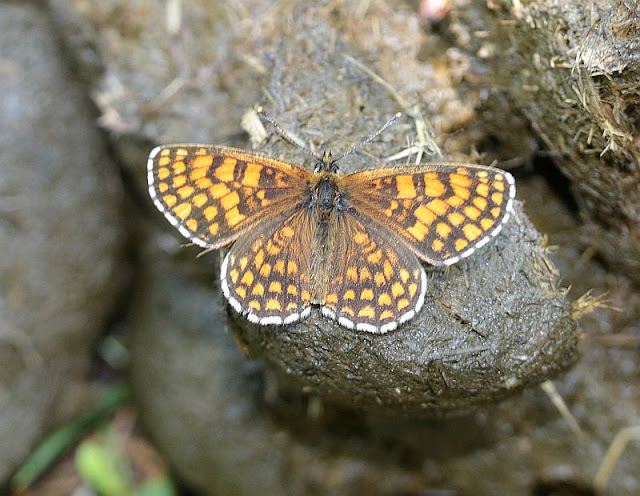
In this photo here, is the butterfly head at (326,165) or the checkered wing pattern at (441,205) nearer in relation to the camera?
the checkered wing pattern at (441,205)

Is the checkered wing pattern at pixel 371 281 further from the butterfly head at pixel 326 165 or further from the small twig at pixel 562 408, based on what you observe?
the small twig at pixel 562 408

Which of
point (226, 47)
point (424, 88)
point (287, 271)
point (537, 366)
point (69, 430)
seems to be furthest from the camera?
point (69, 430)

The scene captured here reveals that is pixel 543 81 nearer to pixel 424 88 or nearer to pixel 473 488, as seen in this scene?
pixel 424 88

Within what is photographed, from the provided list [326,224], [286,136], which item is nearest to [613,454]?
[326,224]

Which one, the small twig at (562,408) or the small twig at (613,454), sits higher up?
the small twig at (562,408)

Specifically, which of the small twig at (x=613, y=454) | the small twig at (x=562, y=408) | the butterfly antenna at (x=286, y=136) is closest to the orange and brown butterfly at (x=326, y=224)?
the butterfly antenna at (x=286, y=136)

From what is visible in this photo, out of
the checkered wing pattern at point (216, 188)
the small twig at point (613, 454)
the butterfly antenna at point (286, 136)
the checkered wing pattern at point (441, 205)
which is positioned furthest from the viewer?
the small twig at point (613, 454)

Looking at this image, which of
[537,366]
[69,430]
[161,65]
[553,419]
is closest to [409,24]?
[161,65]
